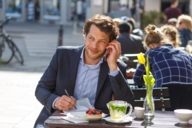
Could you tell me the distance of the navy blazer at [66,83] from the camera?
16.0 ft

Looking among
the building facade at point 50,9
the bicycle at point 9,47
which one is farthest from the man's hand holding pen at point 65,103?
the building facade at point 50,9

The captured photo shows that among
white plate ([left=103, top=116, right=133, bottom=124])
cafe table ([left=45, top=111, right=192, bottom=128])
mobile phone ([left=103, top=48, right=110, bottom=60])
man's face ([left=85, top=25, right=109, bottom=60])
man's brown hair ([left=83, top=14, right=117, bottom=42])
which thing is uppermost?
man's brown hair ([left=83, top=14, right=117, bottom=42])

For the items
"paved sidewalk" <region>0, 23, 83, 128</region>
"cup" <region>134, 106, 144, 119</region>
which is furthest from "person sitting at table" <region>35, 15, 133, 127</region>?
"paved sidewalk" <region>0, 23, 83, 128</region>

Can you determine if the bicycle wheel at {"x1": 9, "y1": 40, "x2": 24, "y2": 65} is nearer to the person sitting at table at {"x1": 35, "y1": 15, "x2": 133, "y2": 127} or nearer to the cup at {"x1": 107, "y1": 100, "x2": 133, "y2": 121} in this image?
Result: the person sitting at table at {"x1": 35, "y1": 15, "x2": 133, "y2": 127}

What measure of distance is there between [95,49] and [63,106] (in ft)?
1.73

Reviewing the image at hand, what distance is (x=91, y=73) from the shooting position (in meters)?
4.97

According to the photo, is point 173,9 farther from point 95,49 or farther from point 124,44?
point 95,49

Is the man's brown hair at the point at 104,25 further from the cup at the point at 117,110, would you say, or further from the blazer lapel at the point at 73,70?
the cup at the point at 117,110

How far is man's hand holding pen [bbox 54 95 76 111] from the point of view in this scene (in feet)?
15.3

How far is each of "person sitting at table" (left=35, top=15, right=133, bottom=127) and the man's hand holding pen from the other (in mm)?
33

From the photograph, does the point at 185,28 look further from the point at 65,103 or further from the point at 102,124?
the point at 102,124

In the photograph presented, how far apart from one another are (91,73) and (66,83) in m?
0.22

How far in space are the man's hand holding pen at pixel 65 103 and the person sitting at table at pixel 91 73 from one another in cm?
3

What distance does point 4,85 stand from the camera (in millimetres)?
12414
